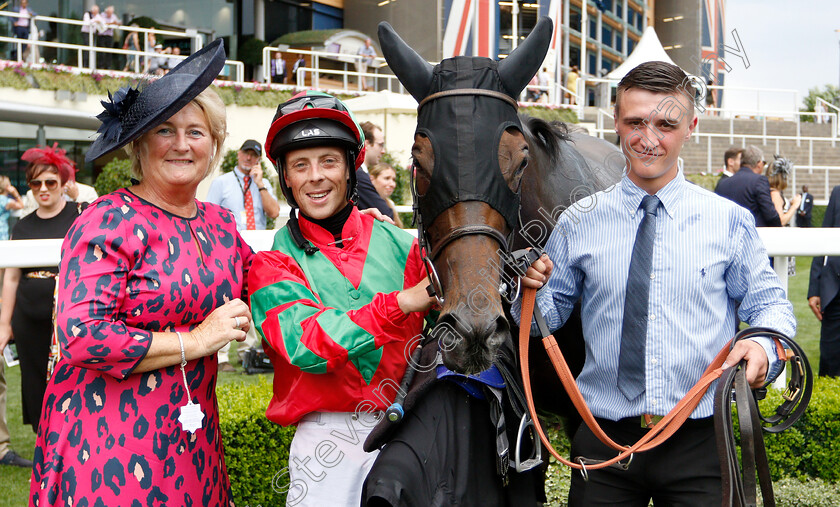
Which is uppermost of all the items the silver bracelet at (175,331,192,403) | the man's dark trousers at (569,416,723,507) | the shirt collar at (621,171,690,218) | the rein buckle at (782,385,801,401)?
the shirt collar at (621,171,690,218)

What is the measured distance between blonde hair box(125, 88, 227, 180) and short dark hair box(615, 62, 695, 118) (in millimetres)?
1144

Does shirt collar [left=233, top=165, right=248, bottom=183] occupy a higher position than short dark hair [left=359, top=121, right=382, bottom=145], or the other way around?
short dark hair [left=359, top=121, right=382, bottom=145]

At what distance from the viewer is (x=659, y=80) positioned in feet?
6.64

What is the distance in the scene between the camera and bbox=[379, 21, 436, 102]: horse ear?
7.32 feet

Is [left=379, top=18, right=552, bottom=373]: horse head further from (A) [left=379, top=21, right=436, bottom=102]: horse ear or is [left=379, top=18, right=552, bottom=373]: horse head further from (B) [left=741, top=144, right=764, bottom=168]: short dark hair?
(B) [left=741, top=144, right=764, bottom=168]: short dark hair

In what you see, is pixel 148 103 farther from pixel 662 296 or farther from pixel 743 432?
pixel 743 432

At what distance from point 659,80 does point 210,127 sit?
Answer: 1258 mm

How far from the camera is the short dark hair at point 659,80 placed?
203 centimetres

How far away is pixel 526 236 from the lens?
229 cm

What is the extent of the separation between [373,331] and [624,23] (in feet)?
81.5

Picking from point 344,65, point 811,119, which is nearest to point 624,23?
point 811,119

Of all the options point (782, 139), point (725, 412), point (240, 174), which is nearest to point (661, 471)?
point (725, 412)

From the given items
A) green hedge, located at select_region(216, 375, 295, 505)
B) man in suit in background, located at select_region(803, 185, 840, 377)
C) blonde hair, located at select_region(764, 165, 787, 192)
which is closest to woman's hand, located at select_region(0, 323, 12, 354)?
green hedge, located at select_region(216, 375, 295, 505)

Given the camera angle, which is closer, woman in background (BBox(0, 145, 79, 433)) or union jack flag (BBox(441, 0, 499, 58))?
woman in background (BBox(0, 145, 79, 433))
